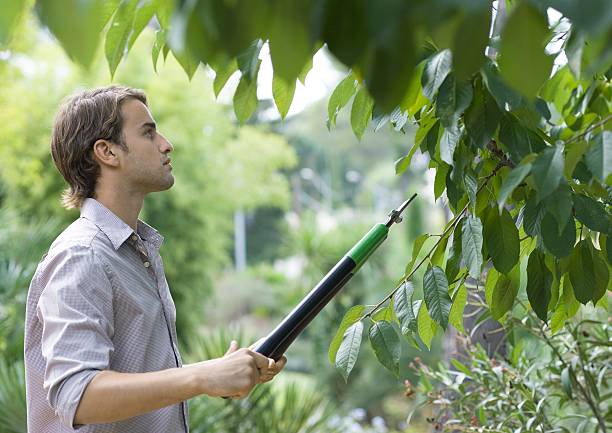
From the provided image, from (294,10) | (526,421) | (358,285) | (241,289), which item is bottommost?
(526,421)

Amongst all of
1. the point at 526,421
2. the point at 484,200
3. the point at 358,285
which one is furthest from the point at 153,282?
the point at 358,285

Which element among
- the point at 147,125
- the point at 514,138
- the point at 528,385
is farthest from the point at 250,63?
the point at 528,385

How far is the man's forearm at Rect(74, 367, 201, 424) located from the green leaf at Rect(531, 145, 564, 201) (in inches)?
29.2

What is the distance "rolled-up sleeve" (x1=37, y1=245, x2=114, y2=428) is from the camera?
141cm

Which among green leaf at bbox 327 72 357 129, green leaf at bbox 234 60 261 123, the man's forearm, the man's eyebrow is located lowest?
the man's forearm

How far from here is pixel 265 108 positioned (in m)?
30.0

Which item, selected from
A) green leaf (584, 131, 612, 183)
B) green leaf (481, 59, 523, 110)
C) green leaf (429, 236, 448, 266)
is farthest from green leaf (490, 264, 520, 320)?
green leaf (584, 131, 612, 183)

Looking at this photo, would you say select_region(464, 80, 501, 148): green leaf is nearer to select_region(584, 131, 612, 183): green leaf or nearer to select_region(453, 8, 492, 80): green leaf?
select_region(584, 131, 612, 183): green leaf

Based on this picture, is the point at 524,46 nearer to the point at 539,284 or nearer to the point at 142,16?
the point at 142,16

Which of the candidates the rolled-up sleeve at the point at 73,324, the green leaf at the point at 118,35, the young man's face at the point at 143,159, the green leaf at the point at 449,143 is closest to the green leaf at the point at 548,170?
the green leaf at the point at 449,143

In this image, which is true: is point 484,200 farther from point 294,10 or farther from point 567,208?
point 294,10

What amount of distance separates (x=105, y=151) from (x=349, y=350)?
0.72m

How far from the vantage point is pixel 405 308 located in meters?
1.40

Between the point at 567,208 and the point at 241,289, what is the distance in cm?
1585
